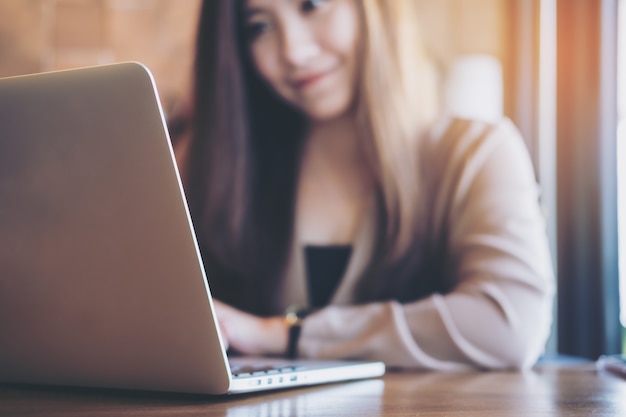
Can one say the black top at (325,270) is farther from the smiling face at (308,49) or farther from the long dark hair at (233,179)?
the smiling face at (308,49)

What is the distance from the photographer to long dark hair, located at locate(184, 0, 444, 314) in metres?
1.41

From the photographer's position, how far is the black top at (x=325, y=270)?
1.44 m

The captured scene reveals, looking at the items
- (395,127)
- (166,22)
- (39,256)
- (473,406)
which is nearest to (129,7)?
(166,22)

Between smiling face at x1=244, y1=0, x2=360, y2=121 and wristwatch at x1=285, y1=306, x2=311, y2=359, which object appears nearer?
wristwatch at x1=285, y1=306, x2=311, y2=359

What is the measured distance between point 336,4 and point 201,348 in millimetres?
1097

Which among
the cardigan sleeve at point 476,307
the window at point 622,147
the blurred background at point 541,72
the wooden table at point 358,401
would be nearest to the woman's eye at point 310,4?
the cardigan sleeve at point 476,307

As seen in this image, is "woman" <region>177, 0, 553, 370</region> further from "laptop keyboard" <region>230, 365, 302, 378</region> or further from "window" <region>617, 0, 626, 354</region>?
"laptop keyboard" <region>230, 365, 302, 378</region>

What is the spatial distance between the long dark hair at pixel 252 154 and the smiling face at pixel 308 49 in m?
0.04

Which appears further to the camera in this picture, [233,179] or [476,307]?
[233,179]

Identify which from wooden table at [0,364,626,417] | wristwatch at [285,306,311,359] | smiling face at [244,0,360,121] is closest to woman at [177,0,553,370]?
smiling face at [244,0,360,121]

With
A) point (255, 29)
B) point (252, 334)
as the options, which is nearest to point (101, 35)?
point (255, 29)

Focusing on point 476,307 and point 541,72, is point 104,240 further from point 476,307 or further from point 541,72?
point 541,72

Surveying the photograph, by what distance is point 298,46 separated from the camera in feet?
4.82

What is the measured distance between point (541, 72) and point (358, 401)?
5.13ft
